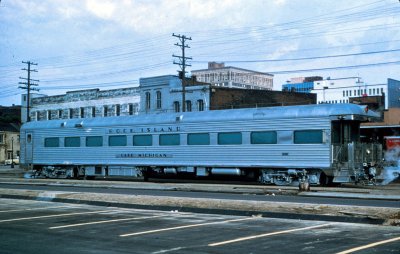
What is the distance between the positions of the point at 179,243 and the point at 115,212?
5.67m

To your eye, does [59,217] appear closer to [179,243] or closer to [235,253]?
[179,243]

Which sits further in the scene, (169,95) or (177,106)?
(169,95)

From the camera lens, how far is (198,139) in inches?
1101

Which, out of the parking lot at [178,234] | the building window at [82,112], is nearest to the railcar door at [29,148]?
the parking lot at [178,234]

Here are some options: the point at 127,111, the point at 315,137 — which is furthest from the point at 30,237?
the point at 127,111

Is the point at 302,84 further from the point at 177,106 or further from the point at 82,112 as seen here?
the point at 177,106

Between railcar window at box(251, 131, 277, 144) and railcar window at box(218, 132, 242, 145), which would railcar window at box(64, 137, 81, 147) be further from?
railcar window at box(251, 131, 277, 144)

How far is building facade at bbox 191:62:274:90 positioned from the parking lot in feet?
295

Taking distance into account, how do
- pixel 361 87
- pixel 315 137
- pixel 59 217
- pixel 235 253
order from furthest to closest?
pixel 361 87, pixel 315 137, pixel 59 217, pixel 235 253

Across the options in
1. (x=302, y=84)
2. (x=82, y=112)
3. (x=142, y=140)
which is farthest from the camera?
(x=302, y=84)

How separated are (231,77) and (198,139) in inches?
3540

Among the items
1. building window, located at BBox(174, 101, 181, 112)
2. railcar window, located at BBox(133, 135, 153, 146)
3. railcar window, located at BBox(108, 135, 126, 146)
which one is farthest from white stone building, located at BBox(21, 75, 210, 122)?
railcar window, located at BBox(133, 135, 153, 146)

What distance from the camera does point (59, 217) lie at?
1370cm

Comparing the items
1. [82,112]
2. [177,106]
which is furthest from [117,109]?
[177,106]
